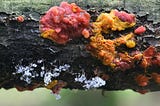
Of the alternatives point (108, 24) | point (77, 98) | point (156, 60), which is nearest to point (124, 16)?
point (108, 24)

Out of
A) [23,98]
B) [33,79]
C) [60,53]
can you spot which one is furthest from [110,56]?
[23,98]

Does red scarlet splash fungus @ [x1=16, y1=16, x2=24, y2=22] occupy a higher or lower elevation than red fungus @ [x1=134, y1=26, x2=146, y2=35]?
higher

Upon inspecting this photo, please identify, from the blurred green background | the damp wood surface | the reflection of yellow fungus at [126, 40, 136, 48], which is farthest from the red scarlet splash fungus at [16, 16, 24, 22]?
the blurred green background

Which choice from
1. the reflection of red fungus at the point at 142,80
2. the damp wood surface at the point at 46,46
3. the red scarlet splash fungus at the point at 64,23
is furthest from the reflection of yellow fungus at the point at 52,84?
the reflection of red fungus at the point at 142,80

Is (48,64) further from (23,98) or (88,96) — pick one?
(23,98)

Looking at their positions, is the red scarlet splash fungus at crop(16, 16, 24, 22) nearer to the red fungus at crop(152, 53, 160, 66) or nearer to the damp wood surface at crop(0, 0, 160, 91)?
the damp wood surface at crop(0, 0, 160, 91)

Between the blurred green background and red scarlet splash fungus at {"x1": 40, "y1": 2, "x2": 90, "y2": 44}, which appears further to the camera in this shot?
the blurred green background

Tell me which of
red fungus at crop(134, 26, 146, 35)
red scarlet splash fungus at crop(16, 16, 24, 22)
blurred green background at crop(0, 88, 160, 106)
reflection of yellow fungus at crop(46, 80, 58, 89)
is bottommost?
blurred green background at crop(0, 88, 160, 106)

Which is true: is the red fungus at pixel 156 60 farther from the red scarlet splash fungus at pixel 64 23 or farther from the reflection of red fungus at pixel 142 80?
the red scarlet splash fungus at pixel 64 23
